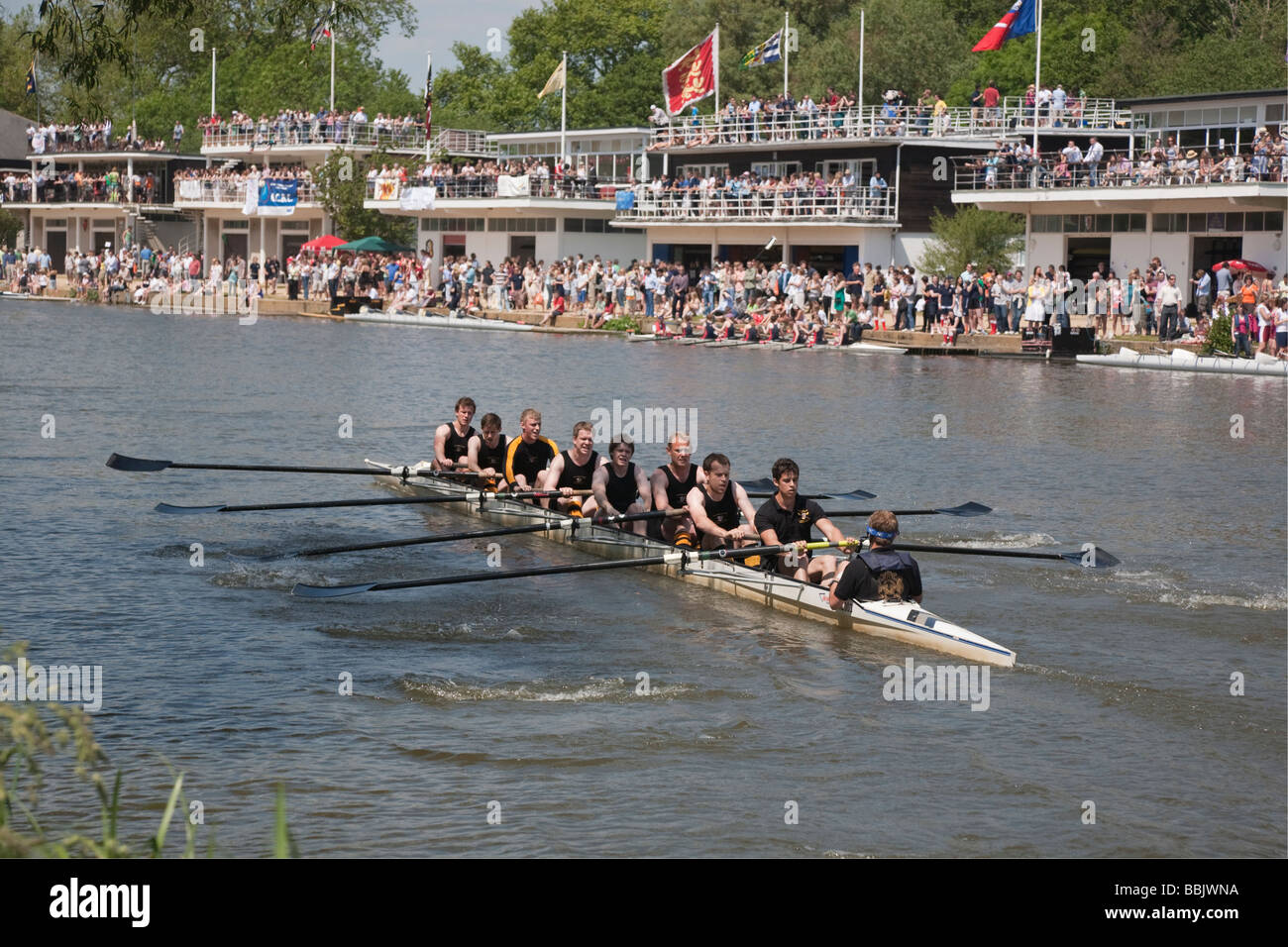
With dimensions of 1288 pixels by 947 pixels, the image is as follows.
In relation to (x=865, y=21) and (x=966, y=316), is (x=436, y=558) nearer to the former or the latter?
(x=966, y=316)

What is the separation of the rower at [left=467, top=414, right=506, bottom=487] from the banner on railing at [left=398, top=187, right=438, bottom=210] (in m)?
50.5

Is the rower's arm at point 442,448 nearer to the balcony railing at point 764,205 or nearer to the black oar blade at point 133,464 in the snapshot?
the black oar blade at point 133,464

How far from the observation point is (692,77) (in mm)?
59156

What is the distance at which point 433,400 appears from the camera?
1442 inches

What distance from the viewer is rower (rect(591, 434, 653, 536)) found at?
62.5ft

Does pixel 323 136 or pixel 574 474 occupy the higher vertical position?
pixel 323 136

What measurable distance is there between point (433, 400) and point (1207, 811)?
26.7m

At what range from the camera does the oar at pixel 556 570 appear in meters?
16.0

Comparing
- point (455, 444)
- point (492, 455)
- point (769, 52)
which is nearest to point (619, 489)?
point (492, 455)

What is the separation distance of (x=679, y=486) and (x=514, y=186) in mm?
51592

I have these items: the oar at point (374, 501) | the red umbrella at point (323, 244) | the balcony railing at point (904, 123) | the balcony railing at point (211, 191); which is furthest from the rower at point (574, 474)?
the balcony railing at point (211, 191)

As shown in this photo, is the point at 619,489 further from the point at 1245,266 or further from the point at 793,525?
the point at 1245,266

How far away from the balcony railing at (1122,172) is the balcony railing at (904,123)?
2.01 meters

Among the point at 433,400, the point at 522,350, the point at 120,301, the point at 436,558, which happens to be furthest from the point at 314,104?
the point at 436,558
